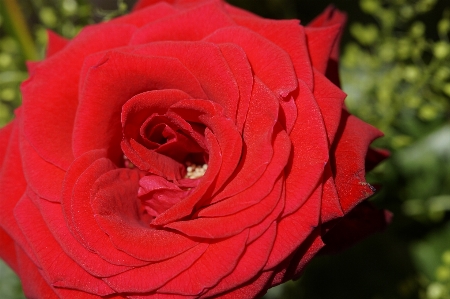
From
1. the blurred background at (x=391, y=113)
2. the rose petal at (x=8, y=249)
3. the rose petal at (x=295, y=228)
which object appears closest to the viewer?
the rose petal at (x=295, y=228)

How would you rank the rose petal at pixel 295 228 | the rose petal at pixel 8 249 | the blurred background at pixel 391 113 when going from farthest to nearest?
the blurred background at pixel 391 113 < the rose petal at pixel 8 249 < the rose petal at pixel 295 228

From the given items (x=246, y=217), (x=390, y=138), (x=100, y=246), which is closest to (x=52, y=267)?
(x=100, y=246)

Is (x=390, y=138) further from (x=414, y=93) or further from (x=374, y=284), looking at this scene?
(x=374, y=284)

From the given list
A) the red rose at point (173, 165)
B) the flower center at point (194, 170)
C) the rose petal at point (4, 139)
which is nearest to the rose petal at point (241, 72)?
the red rose at point (173, 165)

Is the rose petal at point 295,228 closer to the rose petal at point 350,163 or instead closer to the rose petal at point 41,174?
the rose petal at point 350,163

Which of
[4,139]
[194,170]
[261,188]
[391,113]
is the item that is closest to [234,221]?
[261,188]
